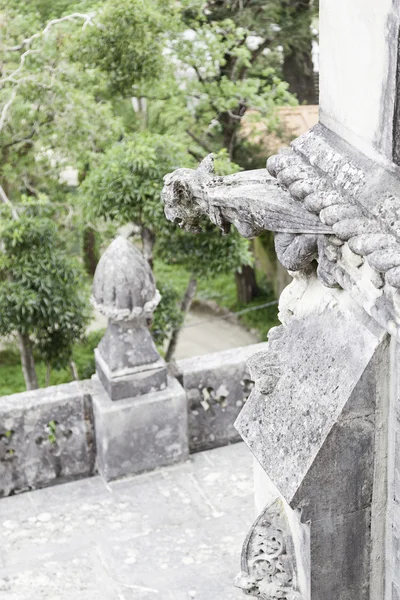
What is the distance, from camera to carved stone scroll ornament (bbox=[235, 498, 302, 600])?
4.43m

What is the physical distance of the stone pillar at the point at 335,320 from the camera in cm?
361

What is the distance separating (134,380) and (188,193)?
10.2ft

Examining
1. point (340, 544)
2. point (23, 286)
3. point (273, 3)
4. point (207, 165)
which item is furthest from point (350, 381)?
point (273, 3)

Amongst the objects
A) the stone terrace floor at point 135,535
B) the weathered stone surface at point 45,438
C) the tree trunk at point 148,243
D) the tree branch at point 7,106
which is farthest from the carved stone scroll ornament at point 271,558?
the tree branch at point 7,106

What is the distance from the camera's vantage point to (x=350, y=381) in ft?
12.5

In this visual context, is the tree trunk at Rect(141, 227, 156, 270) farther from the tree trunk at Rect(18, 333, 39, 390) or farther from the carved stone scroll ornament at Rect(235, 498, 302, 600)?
the carved stone scroll ornament at Rect(235, 498, 302, 600)

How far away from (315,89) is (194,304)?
Result: 15.3ft

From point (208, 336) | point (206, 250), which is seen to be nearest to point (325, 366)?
point (206, 250)

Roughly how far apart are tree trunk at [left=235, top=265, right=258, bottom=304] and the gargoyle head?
Answer: 14.1 meters

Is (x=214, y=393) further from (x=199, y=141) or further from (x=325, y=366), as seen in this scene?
(x=199, y=141)

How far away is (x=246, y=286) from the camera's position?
18.9 meters

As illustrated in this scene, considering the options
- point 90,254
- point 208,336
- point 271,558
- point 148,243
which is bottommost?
point 208,336

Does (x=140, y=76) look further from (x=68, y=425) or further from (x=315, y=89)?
(x=315, y=89)

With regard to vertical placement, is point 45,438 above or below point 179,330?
above
